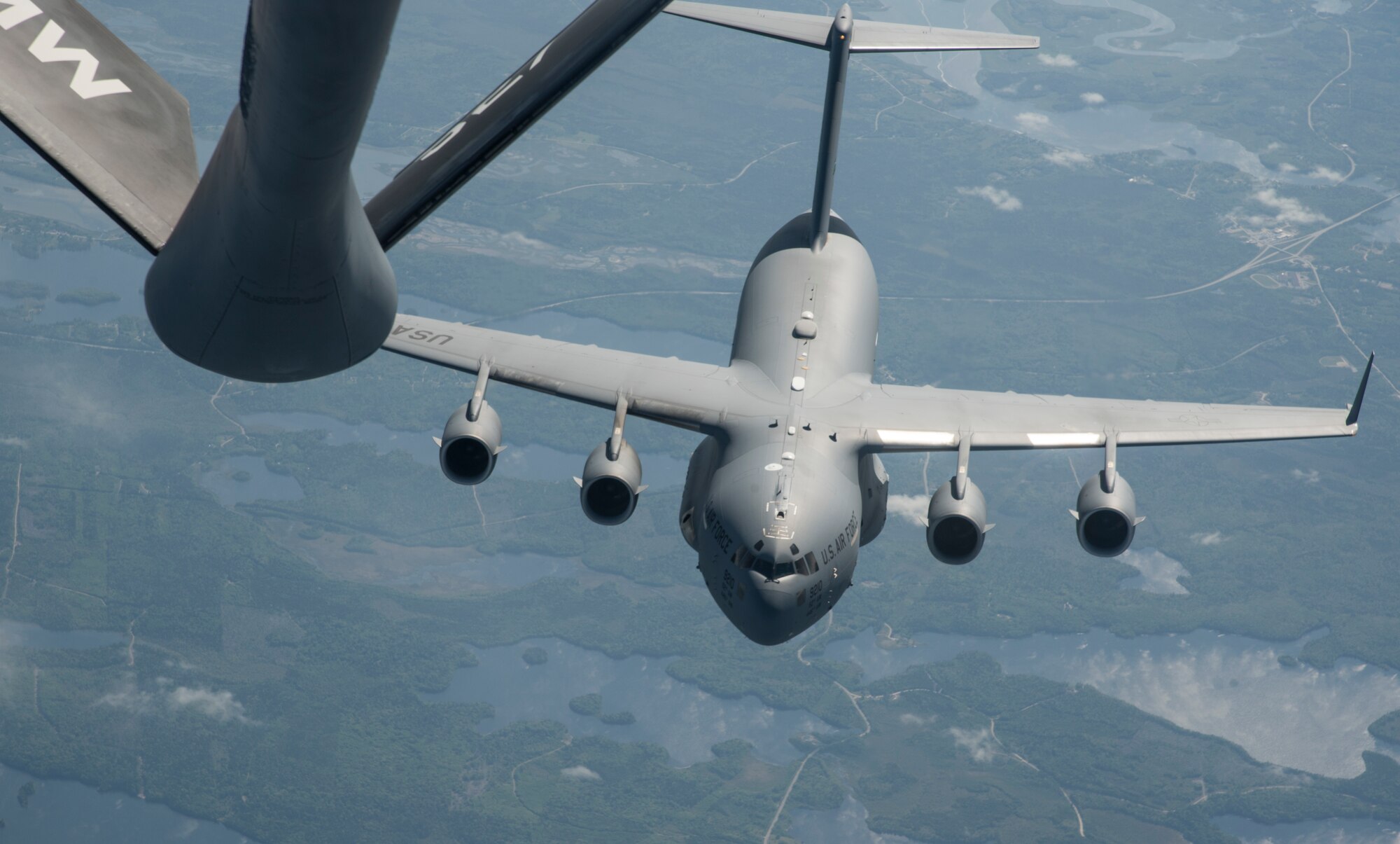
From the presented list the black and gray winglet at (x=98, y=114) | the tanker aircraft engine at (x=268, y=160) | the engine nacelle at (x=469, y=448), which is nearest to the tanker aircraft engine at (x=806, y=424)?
the engine nacelle at (x=469, y=448)

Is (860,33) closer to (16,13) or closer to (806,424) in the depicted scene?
(806,424)

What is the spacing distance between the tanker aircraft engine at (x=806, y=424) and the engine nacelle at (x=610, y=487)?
0.05 m

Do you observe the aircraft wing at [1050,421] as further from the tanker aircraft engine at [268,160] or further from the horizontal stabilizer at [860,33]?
the tanker aircraft engine at [268,160]

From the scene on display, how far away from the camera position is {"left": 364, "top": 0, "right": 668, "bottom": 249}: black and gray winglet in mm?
12250

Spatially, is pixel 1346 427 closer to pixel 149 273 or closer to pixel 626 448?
pixel 626 448

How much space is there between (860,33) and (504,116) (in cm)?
4060

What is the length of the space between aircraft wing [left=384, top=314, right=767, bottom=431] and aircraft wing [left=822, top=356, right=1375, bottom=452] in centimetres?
378

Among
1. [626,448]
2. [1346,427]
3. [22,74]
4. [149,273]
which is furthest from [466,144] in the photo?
[1346,427]

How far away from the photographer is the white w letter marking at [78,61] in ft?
44.8

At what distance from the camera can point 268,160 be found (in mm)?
8734

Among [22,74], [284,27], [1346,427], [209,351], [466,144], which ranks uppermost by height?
[1346,427]

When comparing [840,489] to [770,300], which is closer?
[840,489]

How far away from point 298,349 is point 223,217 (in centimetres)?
103

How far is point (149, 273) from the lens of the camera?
10.2 meters
